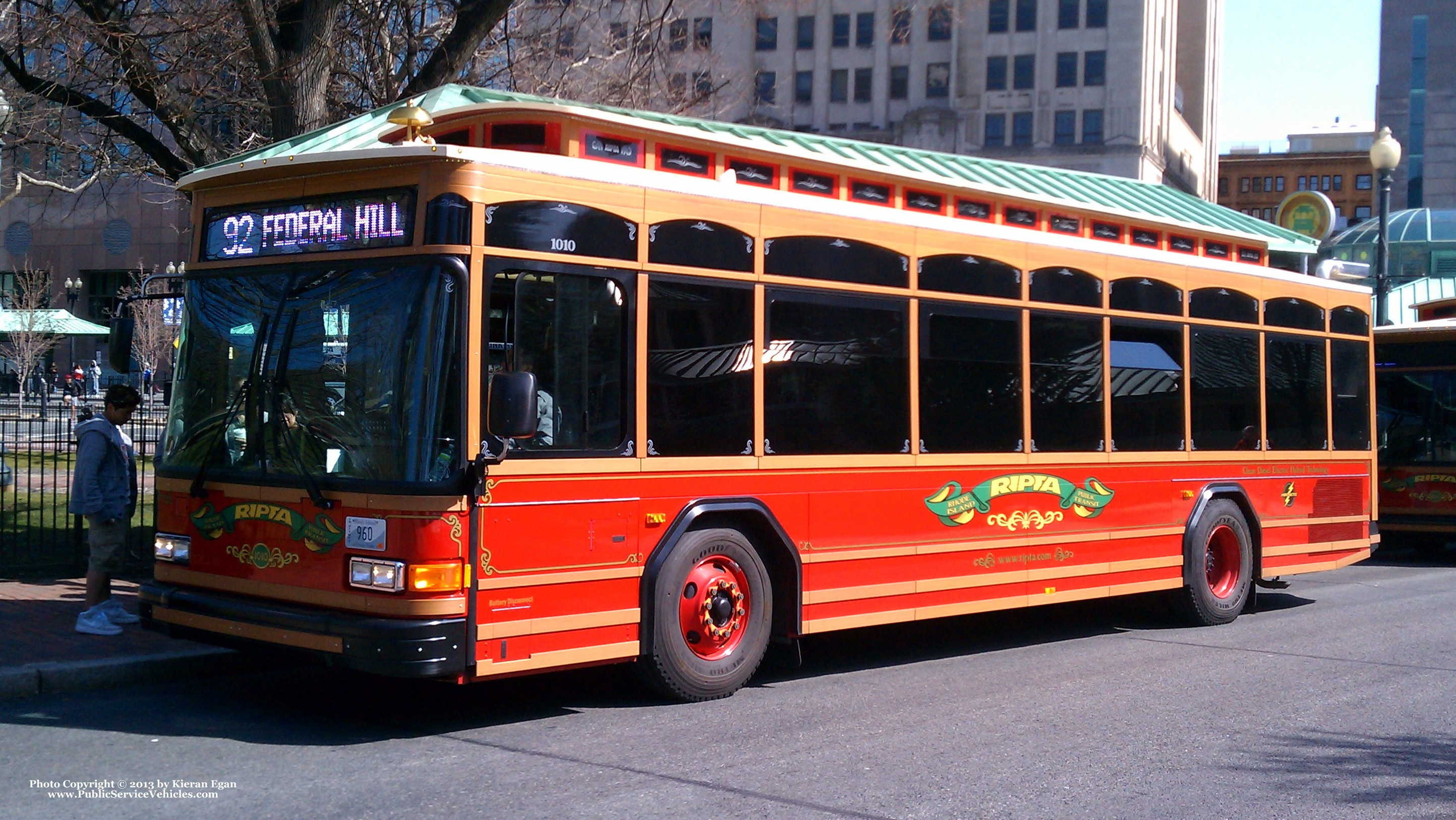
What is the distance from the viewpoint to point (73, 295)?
50.1 meters

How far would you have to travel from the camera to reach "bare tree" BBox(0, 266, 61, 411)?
38.5 metres

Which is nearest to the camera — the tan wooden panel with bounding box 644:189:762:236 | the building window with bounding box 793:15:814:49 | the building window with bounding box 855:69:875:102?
the tan wooden panel with bounding box 644:189:762:236

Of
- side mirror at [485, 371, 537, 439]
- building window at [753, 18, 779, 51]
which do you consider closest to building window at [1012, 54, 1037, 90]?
building window at [753, 18, 779, 51]

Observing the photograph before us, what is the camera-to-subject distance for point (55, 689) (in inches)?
313

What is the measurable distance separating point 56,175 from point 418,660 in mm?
16042

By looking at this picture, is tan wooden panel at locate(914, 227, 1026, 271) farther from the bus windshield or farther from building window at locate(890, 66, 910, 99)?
building window at locate(890, 66, 910, 99)

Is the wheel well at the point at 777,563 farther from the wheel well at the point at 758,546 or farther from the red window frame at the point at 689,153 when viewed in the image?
the red window frame at the point at 689,153

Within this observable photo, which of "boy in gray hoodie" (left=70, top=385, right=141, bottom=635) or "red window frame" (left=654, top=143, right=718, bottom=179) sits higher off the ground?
"red window frame" (left=654, top=143, right=718, bottom=179)

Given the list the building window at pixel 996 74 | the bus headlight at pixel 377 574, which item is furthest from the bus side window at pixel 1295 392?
the building window at pixel 996 74

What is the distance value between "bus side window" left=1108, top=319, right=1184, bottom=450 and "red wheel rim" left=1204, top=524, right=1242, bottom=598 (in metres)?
1.16

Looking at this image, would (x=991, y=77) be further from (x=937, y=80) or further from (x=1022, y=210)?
(x=1022, y=210)

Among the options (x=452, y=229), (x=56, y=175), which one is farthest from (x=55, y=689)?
(x=56, y=175)

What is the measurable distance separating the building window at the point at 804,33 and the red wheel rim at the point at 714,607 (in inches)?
2836

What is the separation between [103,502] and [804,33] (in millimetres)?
71609
